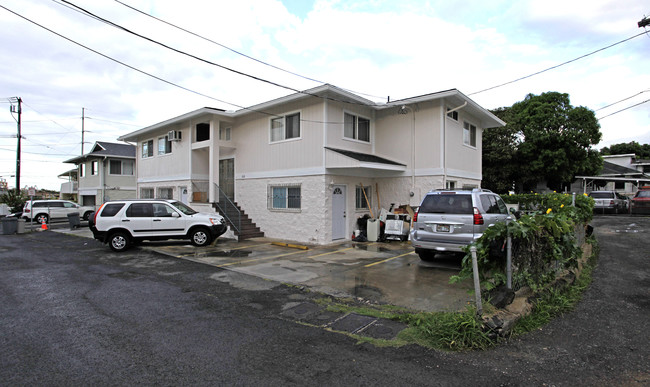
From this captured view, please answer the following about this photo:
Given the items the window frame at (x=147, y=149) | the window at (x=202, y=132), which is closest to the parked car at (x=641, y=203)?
the window at (x=202, y=132)

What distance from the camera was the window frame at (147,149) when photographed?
21553 millimetres

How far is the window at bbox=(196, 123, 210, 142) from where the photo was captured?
1769cm

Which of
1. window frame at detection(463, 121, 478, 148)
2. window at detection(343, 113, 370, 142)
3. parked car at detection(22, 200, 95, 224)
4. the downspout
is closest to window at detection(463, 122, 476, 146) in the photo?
window frame at detection(463, 121, 478, 148)

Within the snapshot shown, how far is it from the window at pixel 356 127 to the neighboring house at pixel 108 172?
2240cm

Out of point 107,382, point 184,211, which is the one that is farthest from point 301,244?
point 107,382

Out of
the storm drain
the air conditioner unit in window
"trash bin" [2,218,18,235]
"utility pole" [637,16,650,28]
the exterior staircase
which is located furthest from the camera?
"trash bin" [2,218,18,235]

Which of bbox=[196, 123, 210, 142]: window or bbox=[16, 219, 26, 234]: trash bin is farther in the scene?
bbox=[16, 219, 26, 234]: trash bin

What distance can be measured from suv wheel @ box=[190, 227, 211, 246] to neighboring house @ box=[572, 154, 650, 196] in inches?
1297

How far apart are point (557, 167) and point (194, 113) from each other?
2293 centimetres

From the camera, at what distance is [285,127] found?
570 inches

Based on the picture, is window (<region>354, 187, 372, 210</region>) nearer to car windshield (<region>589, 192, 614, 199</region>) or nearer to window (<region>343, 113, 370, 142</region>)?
window (<region>343, 113, 370, 142</region>)

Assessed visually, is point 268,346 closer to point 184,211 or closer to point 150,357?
point 150,357

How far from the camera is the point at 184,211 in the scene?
12664 millimetres

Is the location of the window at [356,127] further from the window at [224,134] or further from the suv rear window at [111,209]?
the suv rear window at [111,209]
